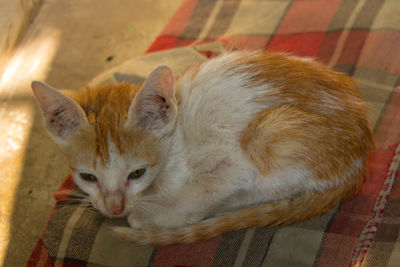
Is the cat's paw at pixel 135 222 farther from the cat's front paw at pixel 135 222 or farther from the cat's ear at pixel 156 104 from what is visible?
the cat's ear at pixel 156 104

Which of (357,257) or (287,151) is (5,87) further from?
(357,257)

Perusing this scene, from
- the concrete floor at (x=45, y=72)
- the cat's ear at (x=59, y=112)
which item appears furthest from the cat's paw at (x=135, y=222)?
the concrete floor at (x=45, y=72)

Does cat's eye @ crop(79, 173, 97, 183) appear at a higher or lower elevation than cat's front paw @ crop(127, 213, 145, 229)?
higher

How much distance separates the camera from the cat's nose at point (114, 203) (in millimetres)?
1707

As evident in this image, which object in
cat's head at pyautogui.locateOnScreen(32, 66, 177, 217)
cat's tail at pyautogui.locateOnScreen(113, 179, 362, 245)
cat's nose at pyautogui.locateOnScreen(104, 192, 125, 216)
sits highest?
cat's head at pyautogui.locateOnScreen(32, 66, 177, 217)

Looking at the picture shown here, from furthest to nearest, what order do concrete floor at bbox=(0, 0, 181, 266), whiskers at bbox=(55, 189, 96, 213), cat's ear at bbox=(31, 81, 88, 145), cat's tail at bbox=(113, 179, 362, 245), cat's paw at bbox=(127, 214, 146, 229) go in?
1. concrete floor at bbox=(0, 0, 181, 266)
2. whiskers at bbox=(55, 189, 96, 213)
3. cat's paw at bbox=(127, 214, 146, 229)
4. cat's tail at bbox=(113, 179, 362, 245)
5. cat's ear at bbox=(31, 81, 88, 145)

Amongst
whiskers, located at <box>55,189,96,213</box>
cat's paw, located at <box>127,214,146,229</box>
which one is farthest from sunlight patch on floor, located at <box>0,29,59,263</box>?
cat's paw, located at <box>127,214,146,229</box>

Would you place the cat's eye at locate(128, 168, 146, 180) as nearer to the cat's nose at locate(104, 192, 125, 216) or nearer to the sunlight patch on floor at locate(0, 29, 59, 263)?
the cat's nose at locate(104, 192, 125, 216)

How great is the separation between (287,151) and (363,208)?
0.45 meters

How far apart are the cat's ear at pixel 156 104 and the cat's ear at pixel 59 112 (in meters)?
0.18

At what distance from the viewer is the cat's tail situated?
1.83 metres

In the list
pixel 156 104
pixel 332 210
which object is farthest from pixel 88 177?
pixel 332 210

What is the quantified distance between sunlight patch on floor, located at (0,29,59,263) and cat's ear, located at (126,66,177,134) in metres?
1.18

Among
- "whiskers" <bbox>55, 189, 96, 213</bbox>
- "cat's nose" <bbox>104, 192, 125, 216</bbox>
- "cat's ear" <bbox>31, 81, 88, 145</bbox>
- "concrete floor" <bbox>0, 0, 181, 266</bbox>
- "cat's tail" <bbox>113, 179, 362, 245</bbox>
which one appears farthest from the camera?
"concrete floor" <bbox>0, 0, 181, 266</bbox>
